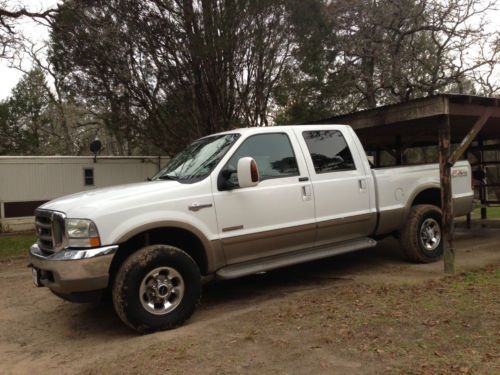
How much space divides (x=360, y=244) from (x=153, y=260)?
301 cm

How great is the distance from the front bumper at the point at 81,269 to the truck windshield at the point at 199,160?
1257mm

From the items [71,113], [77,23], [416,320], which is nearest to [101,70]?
[77,23]

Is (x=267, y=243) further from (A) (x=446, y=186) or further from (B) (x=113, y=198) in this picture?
(A) (x=446, y=186)

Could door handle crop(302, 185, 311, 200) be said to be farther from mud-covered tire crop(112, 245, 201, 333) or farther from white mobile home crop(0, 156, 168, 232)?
white mobile home crop(0, 156, 168, 232)

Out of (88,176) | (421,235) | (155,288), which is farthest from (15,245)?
(421,235)

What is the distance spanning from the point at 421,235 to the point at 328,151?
208cm

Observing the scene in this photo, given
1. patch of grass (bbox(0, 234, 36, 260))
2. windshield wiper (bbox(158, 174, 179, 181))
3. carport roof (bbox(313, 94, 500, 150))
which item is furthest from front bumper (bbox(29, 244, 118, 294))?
patch of grass (bbox(0, 234, 36, 260))

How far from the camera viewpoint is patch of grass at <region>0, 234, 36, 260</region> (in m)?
10.9

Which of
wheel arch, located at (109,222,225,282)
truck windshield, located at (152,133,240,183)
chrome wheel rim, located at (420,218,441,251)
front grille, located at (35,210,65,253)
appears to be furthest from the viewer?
chrome wheel rim, located at (420,218,441,251)

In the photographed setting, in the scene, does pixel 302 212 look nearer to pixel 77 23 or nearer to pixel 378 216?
pixel 378 216

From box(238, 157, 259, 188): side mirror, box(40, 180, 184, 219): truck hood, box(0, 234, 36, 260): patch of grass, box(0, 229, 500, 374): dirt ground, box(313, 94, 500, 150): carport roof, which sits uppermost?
box(313, 94, 500, 150): carport roof

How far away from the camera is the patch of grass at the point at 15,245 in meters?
10.9

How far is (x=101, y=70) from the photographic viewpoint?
13.9 meters

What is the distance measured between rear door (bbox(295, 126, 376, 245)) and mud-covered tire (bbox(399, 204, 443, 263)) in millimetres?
785
